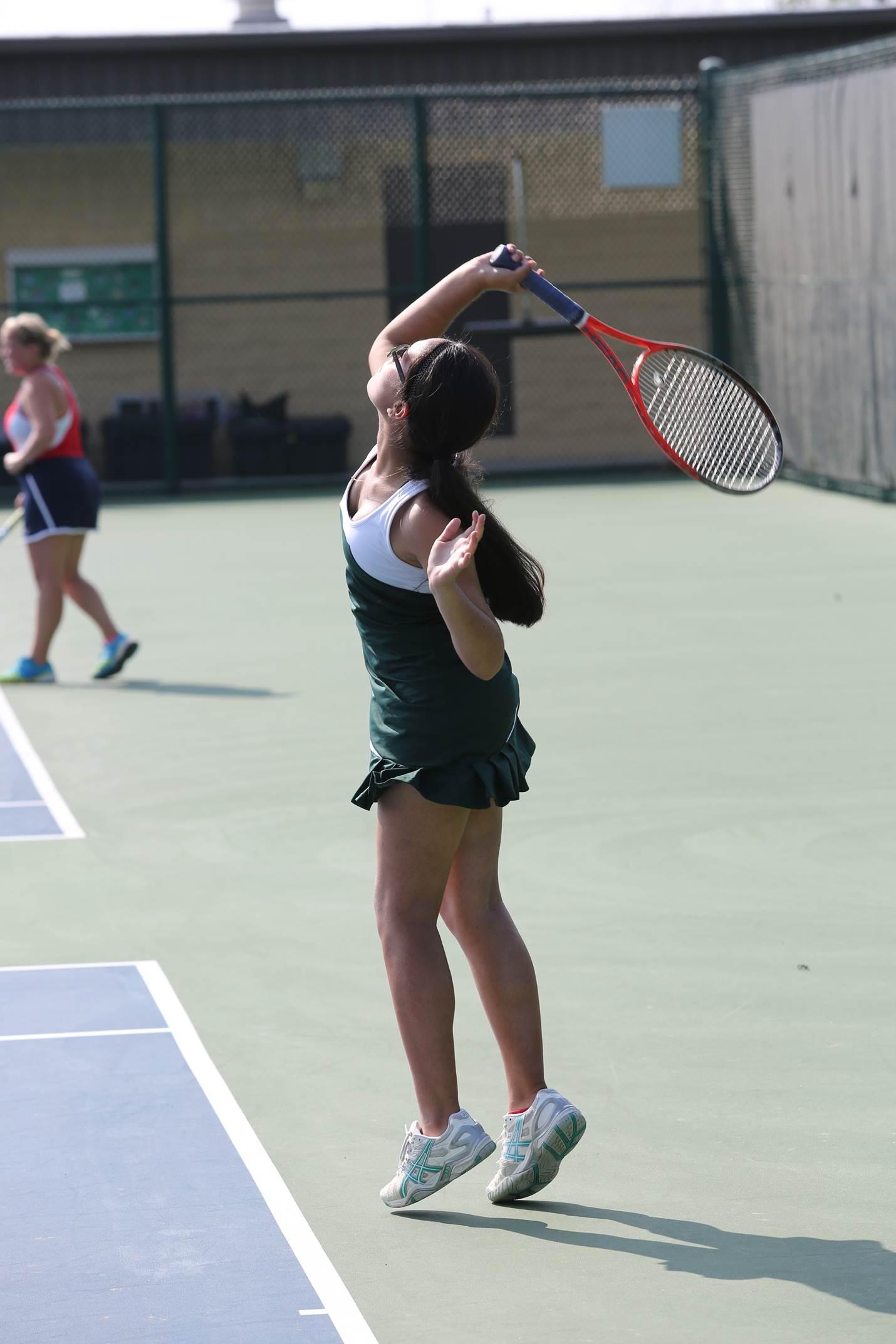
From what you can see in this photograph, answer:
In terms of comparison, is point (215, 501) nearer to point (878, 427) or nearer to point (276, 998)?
point (878, 427)

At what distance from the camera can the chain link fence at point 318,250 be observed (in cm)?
2048

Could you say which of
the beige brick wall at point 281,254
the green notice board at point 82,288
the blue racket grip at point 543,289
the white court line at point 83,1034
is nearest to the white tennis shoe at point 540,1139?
the white court line at point 83,1034

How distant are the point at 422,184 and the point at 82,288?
13.0 feet

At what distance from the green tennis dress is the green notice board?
1813cm

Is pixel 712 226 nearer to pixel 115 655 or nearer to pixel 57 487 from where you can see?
pixel 57 487

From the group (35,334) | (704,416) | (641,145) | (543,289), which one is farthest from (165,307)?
(543,289)

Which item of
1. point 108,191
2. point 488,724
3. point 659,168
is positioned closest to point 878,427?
point 659,168

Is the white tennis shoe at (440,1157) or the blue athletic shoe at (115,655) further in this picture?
the blue athletic shoe at (115,655)

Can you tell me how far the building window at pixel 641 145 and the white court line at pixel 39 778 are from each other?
12.7 m

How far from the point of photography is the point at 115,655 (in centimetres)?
1005

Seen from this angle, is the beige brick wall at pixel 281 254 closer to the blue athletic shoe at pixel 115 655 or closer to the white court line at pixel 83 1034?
the blue athletic shoe at pixel 115 655

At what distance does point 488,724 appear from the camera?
3.78 meters

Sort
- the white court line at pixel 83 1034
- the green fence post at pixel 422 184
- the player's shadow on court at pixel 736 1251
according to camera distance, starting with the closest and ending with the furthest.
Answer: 1. the player's shadow on court at pixel 736 1251
2. the white court line at pixel 83 1034
3. the green fence post at pixel 422 184

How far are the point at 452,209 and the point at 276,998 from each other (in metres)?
16.7
